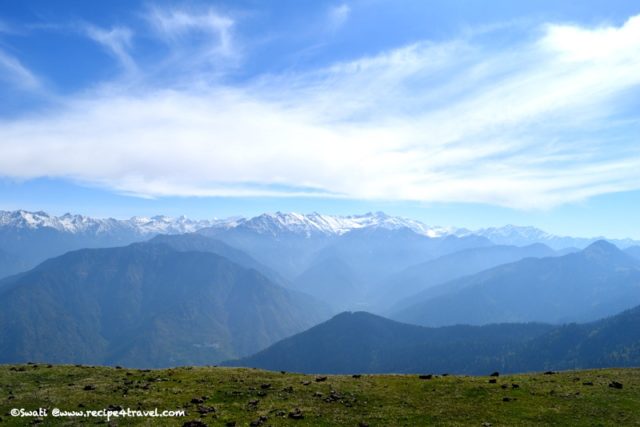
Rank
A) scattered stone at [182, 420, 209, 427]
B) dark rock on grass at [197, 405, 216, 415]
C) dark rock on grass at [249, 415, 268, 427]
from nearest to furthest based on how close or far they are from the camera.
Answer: scattered stone at [182, 420, 209, 427] < dark rock on grass at [249, 415, 268, 427] < dark rock on grass at [197, 405, 216, 415]

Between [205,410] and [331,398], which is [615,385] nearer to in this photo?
[331,398]

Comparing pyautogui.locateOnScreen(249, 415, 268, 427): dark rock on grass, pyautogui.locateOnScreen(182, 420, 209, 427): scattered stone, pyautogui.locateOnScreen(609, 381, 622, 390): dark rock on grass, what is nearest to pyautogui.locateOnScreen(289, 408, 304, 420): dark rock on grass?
pyautogui.locateOnScreen(249, 415, 268, 427): dark rock on grass

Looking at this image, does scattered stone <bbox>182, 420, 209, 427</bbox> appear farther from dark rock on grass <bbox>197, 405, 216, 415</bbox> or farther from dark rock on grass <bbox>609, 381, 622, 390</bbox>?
dark rock on grass <bbox>609, 381, 622, 390</bbox>

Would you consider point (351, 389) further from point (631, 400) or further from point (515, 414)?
point (631, 400)

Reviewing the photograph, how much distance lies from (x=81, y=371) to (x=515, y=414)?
54541mm

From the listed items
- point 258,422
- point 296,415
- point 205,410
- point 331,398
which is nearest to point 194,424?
point 205,410

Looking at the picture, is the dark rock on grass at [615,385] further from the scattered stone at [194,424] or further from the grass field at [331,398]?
the scattered stone at [194,424]

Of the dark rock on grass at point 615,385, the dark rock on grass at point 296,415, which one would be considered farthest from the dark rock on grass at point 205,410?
the dark rock on grass at point 615,385

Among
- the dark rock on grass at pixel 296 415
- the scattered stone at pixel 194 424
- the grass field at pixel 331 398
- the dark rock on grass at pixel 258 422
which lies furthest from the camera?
the dark rock on grass at pixel 296 415

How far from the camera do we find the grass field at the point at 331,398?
38.8 meters

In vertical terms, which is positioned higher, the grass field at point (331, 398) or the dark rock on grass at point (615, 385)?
the grass field at point (331, 398)

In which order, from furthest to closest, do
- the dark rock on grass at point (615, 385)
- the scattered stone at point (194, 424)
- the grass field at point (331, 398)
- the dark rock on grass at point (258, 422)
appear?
the dark rock on grass at point (615, 385) < the grass field at point (331, 398) < the dark rock on grass at point (258, 422) < the scattered stone at point (194, 424)

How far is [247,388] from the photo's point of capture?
1940 inches

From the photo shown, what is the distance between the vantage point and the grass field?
38.8 m
